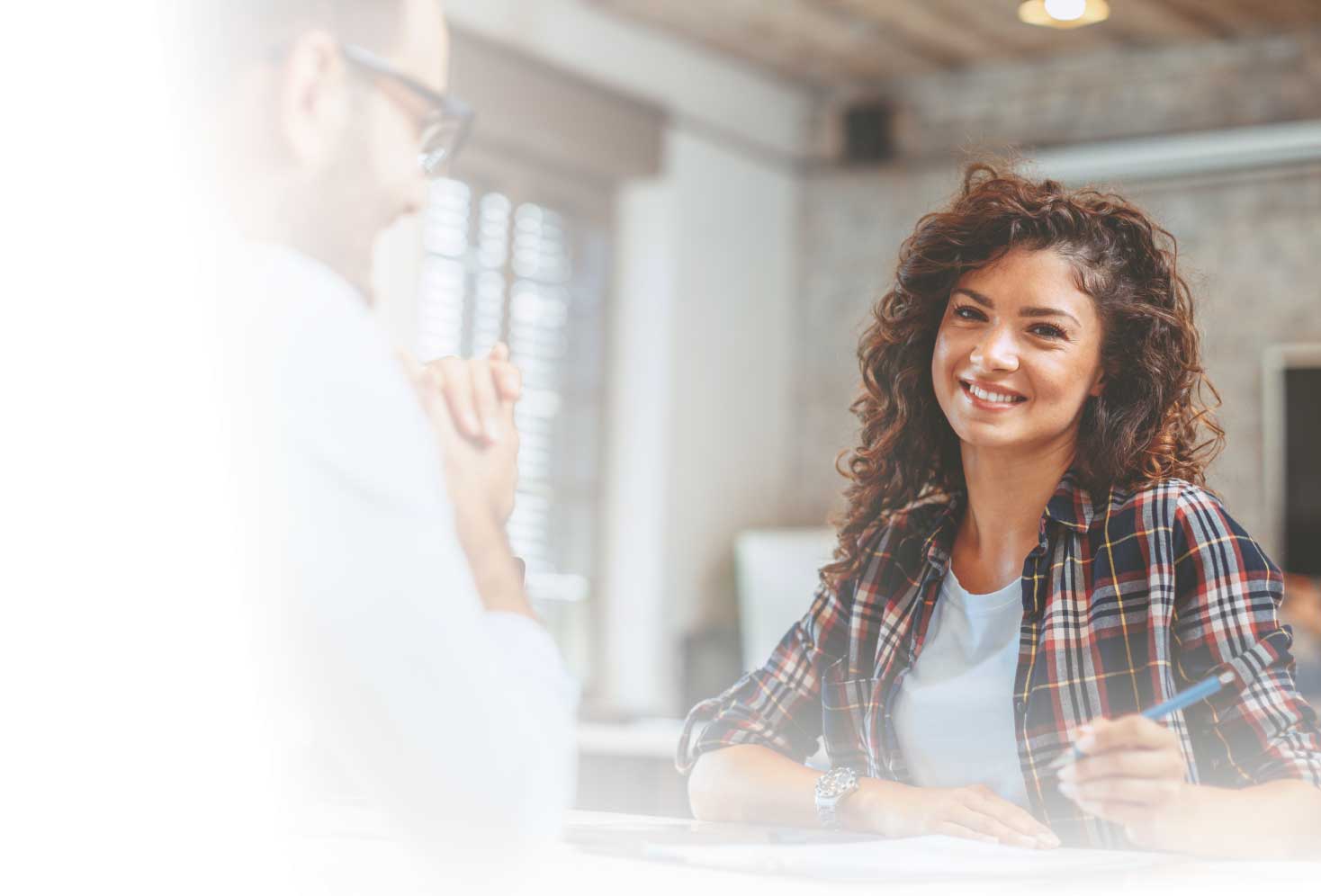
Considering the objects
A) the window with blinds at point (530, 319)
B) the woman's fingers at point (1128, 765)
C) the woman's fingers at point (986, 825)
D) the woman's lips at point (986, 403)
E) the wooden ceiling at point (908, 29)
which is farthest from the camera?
the wooden ceiling at point (908, 29)

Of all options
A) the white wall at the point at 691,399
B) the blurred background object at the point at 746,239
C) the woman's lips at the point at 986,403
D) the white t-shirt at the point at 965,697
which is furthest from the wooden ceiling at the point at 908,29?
the white wall at the point at 691,399

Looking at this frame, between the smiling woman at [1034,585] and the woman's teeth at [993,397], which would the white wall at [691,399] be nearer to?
the smiling woman at [1034,585]

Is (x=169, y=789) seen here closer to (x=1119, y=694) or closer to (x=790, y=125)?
(x=1119, y=694)

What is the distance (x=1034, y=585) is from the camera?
1047 millimetres

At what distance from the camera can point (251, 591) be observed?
761 mm

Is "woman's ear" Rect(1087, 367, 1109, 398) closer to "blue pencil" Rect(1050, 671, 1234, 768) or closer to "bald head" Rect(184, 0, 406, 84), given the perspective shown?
"blue pencil" Rect(1050, 671, 1234, 768)

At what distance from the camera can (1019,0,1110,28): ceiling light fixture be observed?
129 centimetres

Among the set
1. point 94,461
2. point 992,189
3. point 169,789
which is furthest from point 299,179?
point 992,189

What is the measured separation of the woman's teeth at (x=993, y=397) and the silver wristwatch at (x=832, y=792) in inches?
11.6

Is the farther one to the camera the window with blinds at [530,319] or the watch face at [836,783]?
the window with blinds at [530,319]

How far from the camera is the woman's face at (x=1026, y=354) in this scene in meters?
1.04

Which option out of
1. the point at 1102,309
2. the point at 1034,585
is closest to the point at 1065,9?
the point at 1102,309

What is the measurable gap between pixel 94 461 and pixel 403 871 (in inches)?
10.7

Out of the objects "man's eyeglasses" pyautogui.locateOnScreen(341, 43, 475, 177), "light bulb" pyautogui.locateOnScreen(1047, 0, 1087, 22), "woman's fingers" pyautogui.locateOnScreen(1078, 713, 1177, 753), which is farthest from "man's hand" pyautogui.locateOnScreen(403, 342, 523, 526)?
"light bulb" pyautogui.locateOnScreen(1047, 0, 1087, 22)
